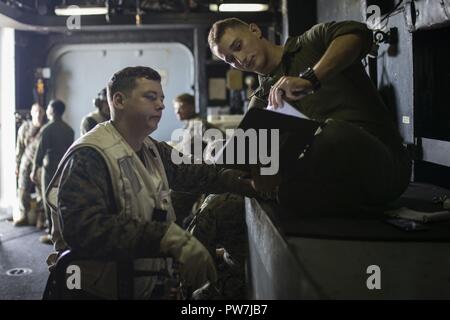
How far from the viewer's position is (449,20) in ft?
8.96

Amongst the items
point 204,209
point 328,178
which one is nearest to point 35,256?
point 204,209

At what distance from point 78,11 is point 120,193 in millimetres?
5561

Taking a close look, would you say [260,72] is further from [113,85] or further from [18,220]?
[18,220]

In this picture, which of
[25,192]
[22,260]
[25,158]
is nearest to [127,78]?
[22,260]

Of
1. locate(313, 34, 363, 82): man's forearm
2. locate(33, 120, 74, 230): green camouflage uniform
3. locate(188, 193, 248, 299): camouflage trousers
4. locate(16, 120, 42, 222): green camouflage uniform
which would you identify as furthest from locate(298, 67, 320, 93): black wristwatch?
locate(16, 120, 42, 222): green camouflage uniform

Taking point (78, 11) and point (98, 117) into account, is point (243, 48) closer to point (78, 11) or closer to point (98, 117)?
point (98, 117)

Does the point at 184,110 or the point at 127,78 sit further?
the point at 184,110

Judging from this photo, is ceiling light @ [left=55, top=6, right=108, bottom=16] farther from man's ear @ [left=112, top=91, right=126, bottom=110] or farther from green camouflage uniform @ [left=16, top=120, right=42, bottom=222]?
man's ear @ [left=112, top=91, right=126, bottom=110]

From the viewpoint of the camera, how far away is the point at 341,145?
2004 mm

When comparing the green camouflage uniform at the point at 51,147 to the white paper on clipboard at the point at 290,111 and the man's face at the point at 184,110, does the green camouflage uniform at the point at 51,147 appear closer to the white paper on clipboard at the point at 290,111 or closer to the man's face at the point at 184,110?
the man's face at the point at 184,110

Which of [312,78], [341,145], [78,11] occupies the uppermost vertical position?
[78,11]

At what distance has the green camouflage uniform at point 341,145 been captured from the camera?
2031 mm

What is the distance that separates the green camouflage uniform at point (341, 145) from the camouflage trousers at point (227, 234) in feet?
1.11

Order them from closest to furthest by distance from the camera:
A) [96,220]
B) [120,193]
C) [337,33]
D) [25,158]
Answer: [96,220]
[120,193]
[337,33]
[25,158]
